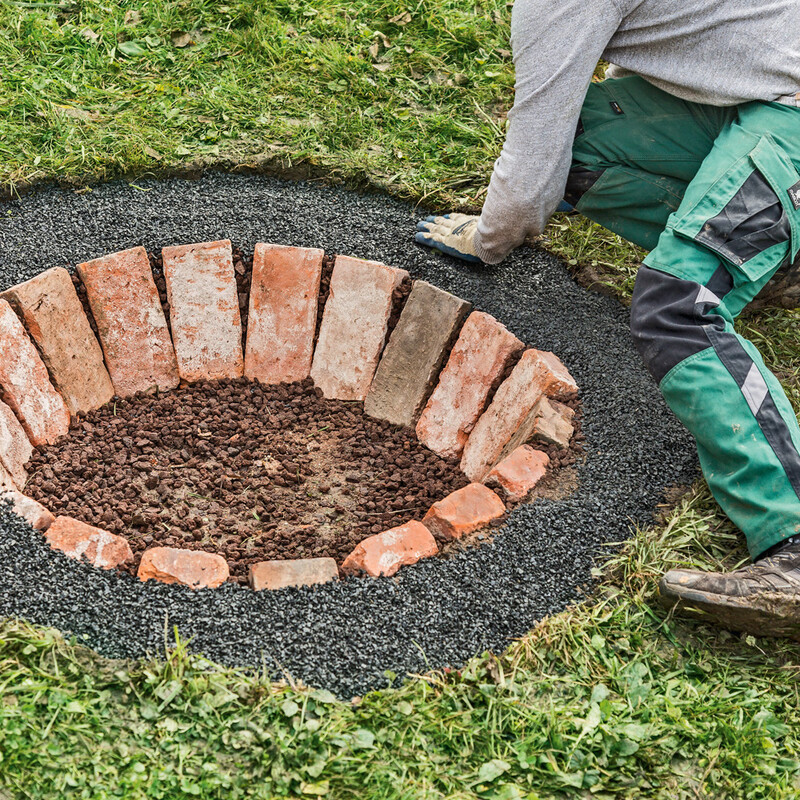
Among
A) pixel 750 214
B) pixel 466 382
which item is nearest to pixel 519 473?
pixel 466 382

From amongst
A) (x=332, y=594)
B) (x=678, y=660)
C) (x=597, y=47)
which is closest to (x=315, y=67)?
(x=597, y=47)

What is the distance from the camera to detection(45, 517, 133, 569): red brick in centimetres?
231

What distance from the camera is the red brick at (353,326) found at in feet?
10.4

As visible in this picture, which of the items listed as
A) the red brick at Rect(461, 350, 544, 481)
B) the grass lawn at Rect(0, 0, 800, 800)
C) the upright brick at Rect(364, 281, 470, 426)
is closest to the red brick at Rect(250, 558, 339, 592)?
the grass lawn at Rect(0, 0, 800, 800)

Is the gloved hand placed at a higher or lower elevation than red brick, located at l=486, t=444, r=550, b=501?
higher

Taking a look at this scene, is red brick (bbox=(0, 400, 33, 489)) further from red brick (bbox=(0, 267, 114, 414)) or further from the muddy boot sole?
the muddy boot sole

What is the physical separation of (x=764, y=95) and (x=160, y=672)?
2.29 meters

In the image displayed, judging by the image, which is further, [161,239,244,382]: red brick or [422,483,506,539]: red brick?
[161,239,244,382]: red brick

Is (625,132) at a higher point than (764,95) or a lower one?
lower

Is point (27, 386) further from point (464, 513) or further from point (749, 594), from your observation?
point (749, 594)

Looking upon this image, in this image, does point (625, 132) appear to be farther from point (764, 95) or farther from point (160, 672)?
point (160, 672)

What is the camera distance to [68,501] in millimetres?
2832

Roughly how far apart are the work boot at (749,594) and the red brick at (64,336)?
80.4 inches

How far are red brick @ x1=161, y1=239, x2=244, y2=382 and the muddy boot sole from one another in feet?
5.90
